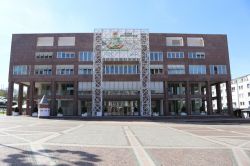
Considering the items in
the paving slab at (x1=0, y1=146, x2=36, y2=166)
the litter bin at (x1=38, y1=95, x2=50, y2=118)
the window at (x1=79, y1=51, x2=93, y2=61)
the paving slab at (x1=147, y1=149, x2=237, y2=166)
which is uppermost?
the window at (x1=79, y1=51, x2=93, y2=61)

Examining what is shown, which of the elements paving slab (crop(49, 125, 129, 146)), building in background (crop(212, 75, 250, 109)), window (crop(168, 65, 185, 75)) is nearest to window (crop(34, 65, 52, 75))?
window (crop(168, 65, 185, 75))

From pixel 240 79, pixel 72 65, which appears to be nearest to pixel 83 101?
pixel 72 65

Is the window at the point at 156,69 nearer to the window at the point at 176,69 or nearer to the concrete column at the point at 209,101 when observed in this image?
the window at the point at 176,69

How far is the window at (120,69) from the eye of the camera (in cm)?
5306

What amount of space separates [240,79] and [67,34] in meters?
62.0

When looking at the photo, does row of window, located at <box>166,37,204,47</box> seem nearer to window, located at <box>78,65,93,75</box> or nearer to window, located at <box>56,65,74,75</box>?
window, located at <box>78,65,93,75</box>

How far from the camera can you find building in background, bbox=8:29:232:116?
51.2 metres

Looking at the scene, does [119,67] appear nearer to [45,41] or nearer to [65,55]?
[65,55]

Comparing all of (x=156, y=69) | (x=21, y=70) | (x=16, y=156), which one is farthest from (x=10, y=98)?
(x=16, y=156)

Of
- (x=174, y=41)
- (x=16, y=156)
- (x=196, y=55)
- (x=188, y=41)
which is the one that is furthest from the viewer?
(x=174, y=41)

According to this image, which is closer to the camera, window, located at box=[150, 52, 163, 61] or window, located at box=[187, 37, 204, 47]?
window, located at box=[150, 52, 163, 61]

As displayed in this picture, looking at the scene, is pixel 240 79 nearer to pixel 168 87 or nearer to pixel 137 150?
pixel 168 87

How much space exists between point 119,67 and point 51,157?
4513 centimetres

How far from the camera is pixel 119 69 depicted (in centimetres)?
5328
